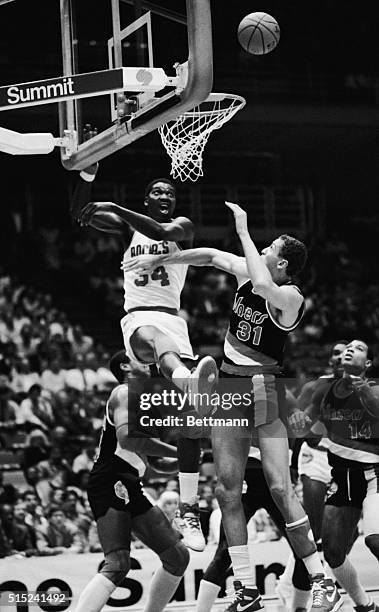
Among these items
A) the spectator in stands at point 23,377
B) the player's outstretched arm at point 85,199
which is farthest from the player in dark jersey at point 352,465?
the spectator in stands at point 23,377

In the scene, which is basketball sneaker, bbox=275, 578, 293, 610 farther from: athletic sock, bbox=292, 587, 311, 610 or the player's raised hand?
the player's raised hand

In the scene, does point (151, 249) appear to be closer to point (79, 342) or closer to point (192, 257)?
point (192, 257)

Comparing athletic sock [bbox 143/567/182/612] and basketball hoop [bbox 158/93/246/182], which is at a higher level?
basketball hoop [bbox 158/93/246/182]

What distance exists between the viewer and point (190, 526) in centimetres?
744

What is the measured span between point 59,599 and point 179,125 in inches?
168

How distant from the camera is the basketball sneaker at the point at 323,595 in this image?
7.01 metres

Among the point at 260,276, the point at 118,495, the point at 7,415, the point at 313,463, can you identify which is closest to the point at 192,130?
the point at 260,276

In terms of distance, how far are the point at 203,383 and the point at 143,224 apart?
1238 millimetres

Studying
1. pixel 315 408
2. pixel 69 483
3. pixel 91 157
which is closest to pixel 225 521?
pixel 315 408

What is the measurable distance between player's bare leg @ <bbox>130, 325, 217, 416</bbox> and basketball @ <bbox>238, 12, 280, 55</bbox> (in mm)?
2186

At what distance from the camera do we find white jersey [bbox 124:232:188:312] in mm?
8125

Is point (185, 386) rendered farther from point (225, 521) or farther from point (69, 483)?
point (69, 483)

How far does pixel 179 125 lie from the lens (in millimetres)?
8250

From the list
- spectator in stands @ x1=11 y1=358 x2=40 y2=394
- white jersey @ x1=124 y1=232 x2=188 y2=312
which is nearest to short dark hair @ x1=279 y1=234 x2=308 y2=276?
white jersey @ x1=124 y1=232 x2=188 y2=312
